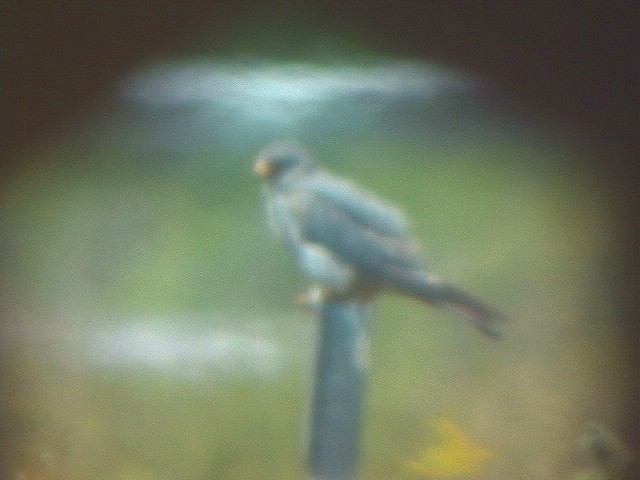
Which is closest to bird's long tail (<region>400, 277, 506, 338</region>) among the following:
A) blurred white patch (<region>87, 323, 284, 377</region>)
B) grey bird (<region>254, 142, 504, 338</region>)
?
grey bird (<region>254, 142, 504, 338</region>)

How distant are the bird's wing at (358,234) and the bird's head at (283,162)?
53 mm

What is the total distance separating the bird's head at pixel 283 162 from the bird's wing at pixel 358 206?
3cm

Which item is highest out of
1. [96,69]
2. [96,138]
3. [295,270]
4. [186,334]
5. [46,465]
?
[96,69]

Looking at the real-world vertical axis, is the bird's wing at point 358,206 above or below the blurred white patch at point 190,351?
above

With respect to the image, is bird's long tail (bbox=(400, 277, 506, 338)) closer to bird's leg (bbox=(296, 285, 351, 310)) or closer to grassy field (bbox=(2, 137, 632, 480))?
grassy field (bbox=(2, 137, 632, 480))

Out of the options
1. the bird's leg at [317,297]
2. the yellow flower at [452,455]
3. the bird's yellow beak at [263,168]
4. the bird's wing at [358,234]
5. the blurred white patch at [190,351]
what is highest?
the bird's yellow beak at [263,168]

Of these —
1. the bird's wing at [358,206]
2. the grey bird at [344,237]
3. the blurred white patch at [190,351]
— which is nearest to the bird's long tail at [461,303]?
the grey bird at [344,237]

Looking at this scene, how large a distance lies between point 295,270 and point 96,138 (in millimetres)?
486

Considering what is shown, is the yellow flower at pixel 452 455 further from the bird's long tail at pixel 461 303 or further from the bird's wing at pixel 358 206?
the bird's wing at pixel 358 206

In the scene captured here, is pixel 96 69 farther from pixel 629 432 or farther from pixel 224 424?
pixel 629 432

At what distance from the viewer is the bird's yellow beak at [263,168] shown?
1802 millimetres

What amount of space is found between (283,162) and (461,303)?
46 cm

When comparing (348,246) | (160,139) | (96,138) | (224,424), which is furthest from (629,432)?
(96,138)

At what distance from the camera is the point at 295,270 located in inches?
70.7
